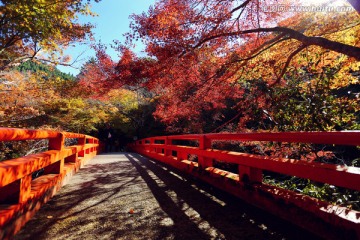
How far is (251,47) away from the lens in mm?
6227

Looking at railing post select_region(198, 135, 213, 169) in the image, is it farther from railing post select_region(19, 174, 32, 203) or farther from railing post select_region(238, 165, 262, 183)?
railing post select_region(19, 174, 32, 203)

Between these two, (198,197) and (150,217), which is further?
(198,197)

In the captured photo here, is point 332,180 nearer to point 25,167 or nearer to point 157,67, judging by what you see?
point 25,167

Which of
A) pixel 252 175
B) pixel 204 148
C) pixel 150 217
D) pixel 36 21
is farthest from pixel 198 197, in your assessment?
pixel 36 21

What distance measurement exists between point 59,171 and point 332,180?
3.43 meters

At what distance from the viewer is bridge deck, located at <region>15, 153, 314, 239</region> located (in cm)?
204

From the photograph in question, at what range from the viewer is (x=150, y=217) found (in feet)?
8.09

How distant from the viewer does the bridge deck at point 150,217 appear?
2.04 meters

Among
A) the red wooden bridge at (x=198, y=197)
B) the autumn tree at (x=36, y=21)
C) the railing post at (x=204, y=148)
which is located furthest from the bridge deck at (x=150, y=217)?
the autumn tree at (x=36, y=21)

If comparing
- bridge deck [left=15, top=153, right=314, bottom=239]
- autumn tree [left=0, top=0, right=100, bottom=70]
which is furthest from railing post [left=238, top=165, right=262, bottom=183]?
autumn tree [left=0, top=0, right=100, bottom=70]

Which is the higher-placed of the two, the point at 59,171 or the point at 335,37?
the point at 335,37

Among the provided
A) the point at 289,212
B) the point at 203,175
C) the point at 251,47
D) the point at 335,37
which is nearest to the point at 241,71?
the point at 251,47

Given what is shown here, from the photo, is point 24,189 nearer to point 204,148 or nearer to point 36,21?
point 204,148

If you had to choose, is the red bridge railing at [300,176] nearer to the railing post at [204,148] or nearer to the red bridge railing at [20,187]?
the railing post at [204,148]
